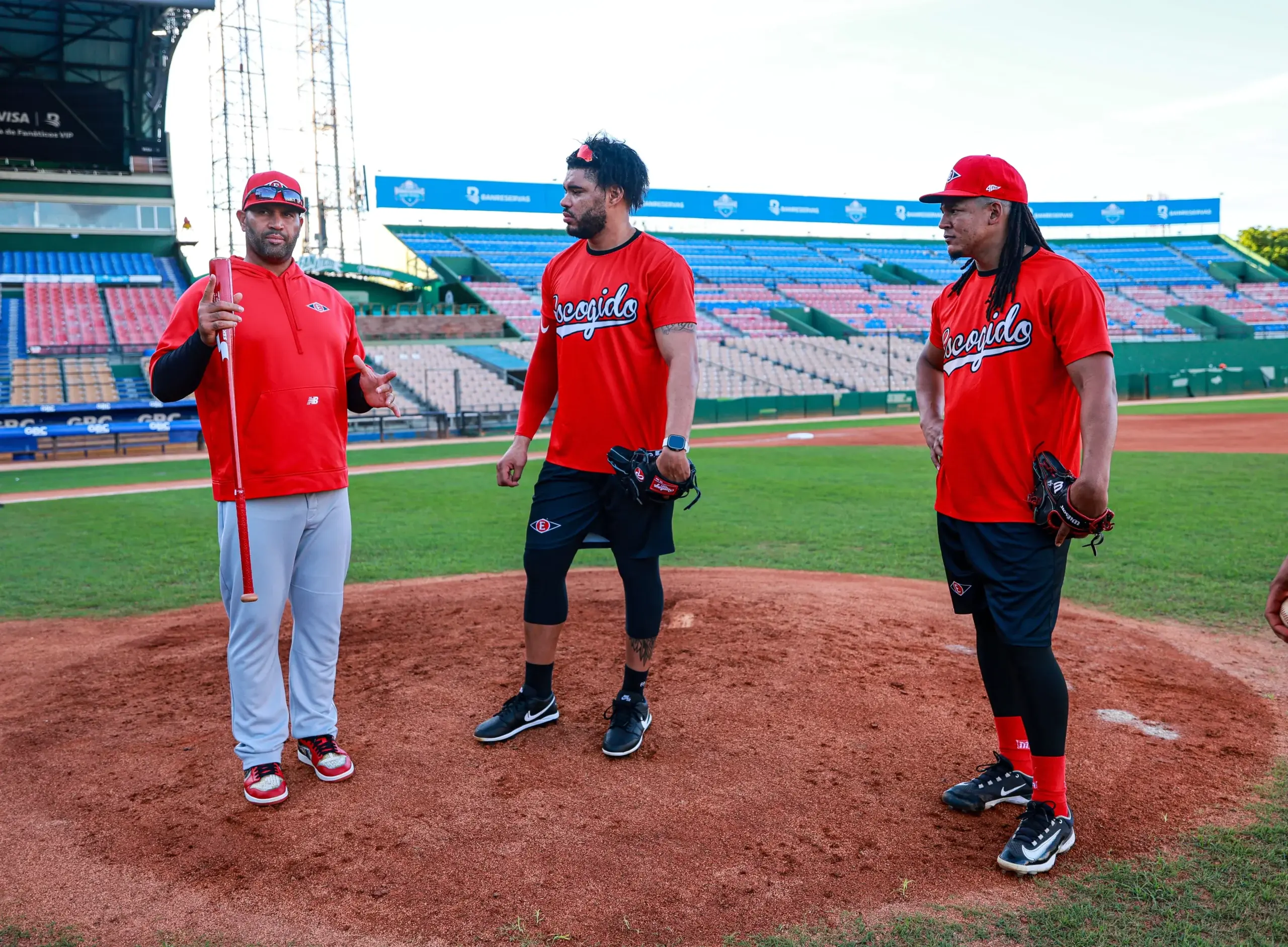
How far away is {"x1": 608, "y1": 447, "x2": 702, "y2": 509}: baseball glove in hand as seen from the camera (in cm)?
353

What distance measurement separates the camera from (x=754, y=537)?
9094 millimetres

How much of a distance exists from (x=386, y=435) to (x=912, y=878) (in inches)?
970

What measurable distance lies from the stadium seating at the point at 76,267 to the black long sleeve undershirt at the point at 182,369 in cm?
3461

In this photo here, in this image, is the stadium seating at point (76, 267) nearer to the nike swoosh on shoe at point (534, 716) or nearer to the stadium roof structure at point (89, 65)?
the stadium roof structure at point (89, 65)

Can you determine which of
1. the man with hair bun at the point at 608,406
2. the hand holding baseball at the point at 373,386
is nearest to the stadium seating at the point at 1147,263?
the man with hair bun at the point at 608,406

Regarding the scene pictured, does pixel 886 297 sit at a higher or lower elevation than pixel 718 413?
higher

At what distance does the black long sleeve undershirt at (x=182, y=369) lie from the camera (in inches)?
123

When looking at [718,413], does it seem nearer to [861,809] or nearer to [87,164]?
[87,164]

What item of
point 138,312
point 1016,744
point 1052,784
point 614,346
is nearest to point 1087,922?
point 1052,784

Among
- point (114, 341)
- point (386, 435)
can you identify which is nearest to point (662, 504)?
point (386, 435)

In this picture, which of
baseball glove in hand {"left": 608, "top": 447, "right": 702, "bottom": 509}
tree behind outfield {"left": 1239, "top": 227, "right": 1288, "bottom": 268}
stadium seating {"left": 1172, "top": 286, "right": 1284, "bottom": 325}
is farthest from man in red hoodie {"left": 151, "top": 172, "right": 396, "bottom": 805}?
tree behind outfield {"left": 1239, "top": 227, "right": 1288, "bottom": 268}

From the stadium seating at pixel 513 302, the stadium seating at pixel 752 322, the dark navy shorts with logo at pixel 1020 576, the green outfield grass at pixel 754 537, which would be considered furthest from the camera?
the stadium seating at pixel 752 322

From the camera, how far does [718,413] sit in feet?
99.6

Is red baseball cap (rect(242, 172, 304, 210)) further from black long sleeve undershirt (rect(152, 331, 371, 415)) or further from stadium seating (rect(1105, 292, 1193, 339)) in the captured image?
stadium seating (rect(1105, 292, 1193, 339))
